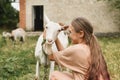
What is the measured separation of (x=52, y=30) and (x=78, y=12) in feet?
70.7

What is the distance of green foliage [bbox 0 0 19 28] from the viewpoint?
126 feet

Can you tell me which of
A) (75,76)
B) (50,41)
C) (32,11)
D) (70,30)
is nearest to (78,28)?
(70,30)

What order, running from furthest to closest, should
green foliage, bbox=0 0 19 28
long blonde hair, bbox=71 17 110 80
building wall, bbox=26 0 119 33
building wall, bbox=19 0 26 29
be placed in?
green foliage, bbox=0 0 19 28 → building wall, bbox=19 0 26 29 → building wall, bbox=26 0 119 33 → long blonde hair, bbox=71 17 110 80

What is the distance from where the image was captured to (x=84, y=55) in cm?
589

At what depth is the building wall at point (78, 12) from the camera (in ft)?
95.2

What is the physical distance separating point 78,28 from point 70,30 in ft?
0.52

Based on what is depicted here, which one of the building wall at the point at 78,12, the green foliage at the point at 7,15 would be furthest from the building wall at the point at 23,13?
the green foliage at the point at 7,15

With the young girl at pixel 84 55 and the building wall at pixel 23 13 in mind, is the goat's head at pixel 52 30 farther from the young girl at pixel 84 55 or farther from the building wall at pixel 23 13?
the building wall at pixel 23 13

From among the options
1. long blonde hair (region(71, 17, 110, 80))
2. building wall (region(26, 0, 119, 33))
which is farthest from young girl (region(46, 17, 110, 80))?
building wall (region(26, 0, 119, 33))

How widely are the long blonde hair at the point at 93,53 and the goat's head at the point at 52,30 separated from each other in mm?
1875

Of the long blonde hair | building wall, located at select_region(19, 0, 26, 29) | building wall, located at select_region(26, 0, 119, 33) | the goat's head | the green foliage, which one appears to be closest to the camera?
the long blonde hair

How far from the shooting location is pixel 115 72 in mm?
11148

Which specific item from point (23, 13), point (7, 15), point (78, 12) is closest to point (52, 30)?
point (78, 12)

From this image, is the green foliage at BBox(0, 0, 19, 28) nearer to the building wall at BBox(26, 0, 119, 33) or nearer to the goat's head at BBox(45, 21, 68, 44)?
the building wall at BBox(26, 0, 119, 33)
